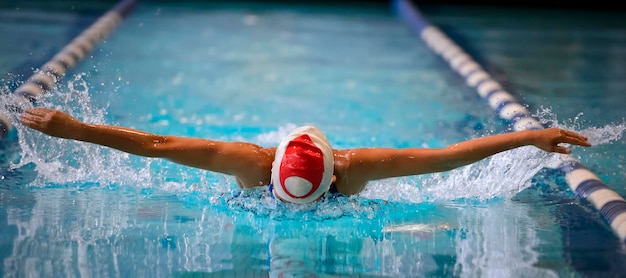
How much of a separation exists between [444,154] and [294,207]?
23.4 inches

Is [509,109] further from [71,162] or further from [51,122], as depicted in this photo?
[51,122]

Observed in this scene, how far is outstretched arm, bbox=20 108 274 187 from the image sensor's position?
9.71ft

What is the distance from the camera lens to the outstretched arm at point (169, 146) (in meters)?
2.96

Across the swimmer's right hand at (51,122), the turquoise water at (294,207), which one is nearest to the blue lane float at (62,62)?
the turquoise water at (294,207)

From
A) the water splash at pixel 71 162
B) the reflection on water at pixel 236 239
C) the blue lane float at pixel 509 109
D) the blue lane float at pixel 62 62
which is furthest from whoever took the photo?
the blue lane float at pixel 62 62

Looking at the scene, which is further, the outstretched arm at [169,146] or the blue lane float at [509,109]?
the blue lane float at [509,109]

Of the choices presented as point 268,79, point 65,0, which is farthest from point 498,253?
point 65,0

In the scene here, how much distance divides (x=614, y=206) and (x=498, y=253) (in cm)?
67

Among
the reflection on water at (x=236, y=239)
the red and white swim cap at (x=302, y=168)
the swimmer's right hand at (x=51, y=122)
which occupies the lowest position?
the reflection on water at (x=236, y=239)

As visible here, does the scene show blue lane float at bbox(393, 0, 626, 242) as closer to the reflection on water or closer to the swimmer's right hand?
the reflection on water

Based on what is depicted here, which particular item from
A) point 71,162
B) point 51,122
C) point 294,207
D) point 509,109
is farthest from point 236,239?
point 509,109

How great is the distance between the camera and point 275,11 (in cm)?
923

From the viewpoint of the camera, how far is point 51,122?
9.64 feet

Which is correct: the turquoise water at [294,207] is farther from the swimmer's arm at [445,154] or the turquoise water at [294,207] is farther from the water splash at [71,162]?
the swimmer's arm at [445,154]
